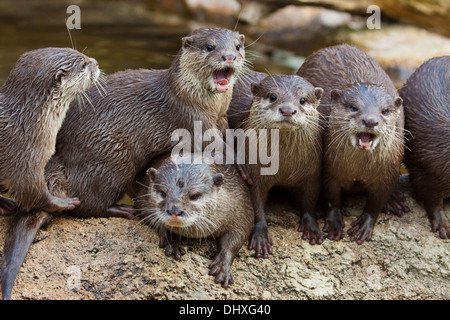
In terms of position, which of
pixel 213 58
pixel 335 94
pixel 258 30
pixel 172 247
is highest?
pixel 258 30

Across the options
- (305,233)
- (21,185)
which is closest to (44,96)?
(21,185)

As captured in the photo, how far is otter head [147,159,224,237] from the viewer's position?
9.09 ft

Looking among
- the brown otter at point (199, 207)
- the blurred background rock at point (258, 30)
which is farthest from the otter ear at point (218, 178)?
the blurred background rock at point (258, 30)

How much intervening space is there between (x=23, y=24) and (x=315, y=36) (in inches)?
164

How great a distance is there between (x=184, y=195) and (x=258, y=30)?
5.84 meters

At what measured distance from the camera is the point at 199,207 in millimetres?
2850

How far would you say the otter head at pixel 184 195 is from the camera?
277 cm

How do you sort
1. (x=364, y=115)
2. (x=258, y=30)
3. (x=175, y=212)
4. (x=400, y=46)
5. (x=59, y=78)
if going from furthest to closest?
(x=258, y=30) → (x=400, y=46) → (x=364, y=115) → (x=59, y=78) → (x=175, y=212)

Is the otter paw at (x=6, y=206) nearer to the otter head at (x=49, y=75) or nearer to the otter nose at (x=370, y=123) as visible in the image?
the otter head at (x=49, y=75)

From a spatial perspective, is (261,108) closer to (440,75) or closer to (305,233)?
(305,233)

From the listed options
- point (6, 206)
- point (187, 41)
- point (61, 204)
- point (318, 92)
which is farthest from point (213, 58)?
point (6, 206)

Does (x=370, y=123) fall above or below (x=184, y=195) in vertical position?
above

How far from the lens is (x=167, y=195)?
2.82 m

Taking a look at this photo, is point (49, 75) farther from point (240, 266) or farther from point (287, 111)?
point (240, 266)
